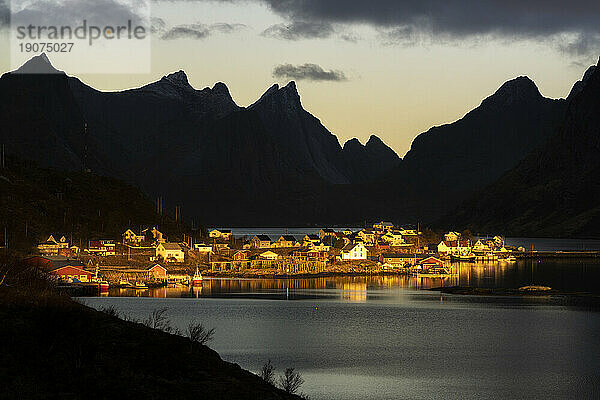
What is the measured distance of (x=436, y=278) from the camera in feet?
450

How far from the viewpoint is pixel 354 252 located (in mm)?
156000

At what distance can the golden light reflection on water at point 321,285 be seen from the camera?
104 meters

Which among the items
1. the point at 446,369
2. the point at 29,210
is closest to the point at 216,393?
the point at 446,369

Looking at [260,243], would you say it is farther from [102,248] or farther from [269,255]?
[102,248]

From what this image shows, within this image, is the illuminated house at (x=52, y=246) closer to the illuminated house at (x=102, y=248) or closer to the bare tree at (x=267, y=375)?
the illuminated house at (x=102, y=248)

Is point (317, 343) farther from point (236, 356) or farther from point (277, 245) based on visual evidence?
point (277, 245)

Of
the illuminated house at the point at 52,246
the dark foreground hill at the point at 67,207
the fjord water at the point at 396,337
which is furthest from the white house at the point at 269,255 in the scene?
the illuminated house at the point at 52,246

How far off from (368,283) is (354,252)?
107 feet

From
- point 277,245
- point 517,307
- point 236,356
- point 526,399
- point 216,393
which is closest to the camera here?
point 216,393

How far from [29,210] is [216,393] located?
4486 inches

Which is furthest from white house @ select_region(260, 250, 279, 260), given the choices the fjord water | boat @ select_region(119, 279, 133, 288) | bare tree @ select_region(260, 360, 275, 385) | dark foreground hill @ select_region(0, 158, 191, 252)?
bare tree @ select_region(260, 360, 275, 385)

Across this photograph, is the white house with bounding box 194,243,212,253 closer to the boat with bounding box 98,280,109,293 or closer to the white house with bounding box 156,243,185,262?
the white house with bounding box 156,243,185,262

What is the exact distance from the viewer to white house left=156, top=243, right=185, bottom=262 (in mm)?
132875

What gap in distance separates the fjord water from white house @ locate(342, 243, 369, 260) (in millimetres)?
36838
